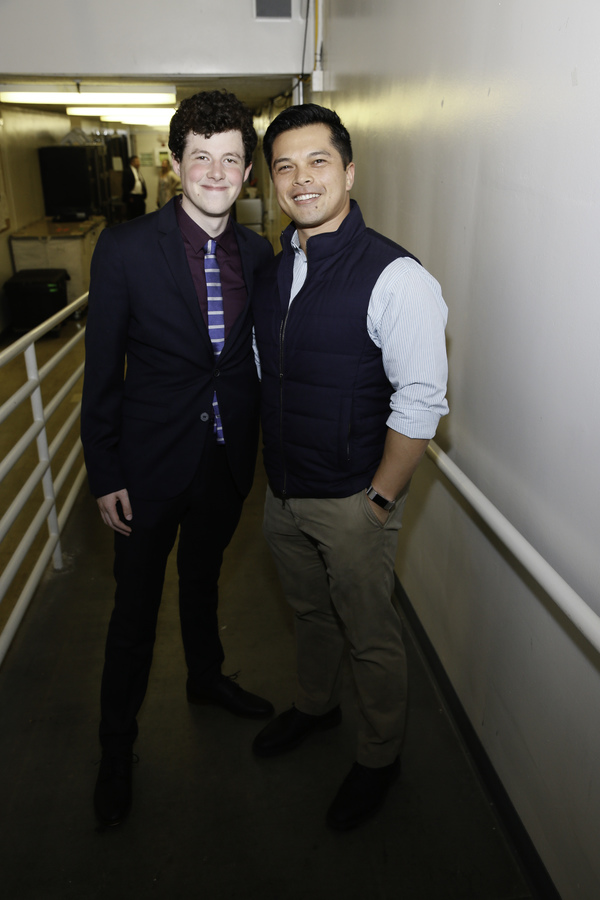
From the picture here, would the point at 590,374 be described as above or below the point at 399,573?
above

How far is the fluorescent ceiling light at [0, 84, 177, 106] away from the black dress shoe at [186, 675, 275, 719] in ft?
13.3

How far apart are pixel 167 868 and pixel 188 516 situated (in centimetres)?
94

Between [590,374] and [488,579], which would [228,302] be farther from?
[488,579]

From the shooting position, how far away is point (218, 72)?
13.8 ft

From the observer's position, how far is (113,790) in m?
1.95

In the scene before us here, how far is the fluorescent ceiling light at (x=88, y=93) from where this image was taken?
15.2 ft

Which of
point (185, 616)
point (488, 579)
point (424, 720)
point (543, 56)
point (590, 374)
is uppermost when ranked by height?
point (543, 56)

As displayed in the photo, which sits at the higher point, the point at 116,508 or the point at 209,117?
the point at 209,117

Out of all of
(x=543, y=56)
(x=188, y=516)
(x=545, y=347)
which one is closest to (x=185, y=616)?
(x=188, y=516)

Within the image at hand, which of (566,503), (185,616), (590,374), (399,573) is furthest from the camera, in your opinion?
(399,573)

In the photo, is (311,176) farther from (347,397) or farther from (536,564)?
(536,564)

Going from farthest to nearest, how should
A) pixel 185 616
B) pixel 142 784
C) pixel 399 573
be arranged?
pixel 399 573
pixel 185 616
pixel 142 784

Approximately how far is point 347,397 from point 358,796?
1135mm

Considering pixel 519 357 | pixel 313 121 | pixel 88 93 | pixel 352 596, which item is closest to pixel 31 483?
pixel 352 596
